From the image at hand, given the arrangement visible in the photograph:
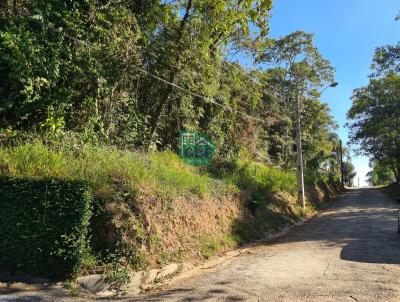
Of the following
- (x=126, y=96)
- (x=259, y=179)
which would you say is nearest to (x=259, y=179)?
(x=259, y=179)

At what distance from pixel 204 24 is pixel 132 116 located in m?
4.51

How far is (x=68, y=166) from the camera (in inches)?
395

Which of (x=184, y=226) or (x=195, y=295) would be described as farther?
(x=184, y=226)

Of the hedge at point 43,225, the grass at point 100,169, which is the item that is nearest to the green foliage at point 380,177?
the grass at point 100,169

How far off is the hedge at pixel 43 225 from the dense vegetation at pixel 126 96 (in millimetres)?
506

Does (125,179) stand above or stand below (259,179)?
below

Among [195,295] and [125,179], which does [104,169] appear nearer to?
[125,179]

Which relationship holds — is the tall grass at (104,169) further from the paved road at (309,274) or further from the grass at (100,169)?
the paved road at (309,274)

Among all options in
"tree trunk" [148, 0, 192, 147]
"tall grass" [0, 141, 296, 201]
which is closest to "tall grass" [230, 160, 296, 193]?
"tall grass" [0, 141, 296, 201]

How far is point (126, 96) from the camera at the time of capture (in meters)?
16.1

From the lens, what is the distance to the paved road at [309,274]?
25.8 ft

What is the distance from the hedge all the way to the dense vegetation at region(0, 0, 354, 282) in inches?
19.9

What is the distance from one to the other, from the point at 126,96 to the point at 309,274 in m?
9.50

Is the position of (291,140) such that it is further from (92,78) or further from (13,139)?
(13,139)
